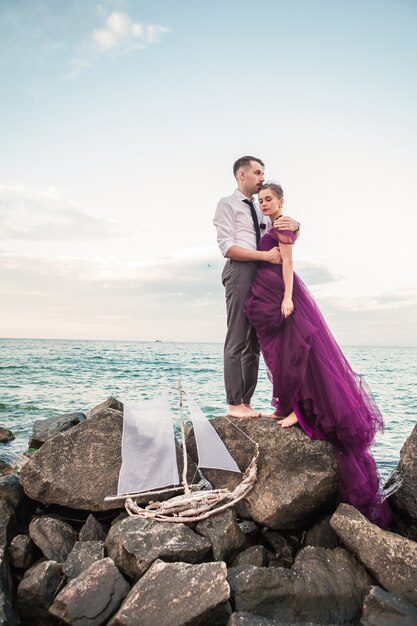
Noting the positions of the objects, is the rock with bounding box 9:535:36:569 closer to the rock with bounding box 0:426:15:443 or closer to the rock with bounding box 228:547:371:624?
the rock with bounding box 228:547:371:624

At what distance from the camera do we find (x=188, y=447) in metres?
5.22

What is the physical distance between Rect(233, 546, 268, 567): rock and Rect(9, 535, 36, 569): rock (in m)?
1.82

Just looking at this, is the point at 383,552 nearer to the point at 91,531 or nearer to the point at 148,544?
the point at 148,544

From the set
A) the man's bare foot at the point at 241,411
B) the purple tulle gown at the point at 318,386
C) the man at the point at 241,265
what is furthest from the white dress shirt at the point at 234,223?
the man's bare foot at the point at 241,411

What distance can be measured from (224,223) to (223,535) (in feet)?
10.6

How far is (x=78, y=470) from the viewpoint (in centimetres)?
466

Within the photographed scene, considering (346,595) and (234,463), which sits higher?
(234,463)

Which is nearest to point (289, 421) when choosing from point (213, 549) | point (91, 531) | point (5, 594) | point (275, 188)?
point (213, 549)

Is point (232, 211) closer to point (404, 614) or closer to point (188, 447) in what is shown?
point (188, 447)

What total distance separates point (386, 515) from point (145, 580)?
2.47m

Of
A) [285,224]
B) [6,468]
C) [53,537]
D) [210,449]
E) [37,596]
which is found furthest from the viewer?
[6,468]

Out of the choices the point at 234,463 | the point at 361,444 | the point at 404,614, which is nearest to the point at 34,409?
the point at 234,463

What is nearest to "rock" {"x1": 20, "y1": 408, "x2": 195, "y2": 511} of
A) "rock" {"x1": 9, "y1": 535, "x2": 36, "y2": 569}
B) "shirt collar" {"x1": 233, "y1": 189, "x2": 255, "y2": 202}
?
"rock" {"x1": 9, "y1": 535, "x2": 36, "y2": 569}

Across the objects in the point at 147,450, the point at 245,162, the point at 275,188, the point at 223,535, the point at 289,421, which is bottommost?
the point at 223,535
